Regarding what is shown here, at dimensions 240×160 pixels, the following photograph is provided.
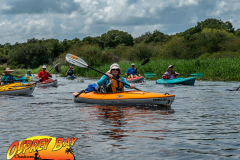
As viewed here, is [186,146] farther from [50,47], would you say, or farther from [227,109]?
[50,47]

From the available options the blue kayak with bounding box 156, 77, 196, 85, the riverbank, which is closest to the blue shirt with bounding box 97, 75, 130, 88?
the blue kayak with bounding box 156, 77, 196, 85

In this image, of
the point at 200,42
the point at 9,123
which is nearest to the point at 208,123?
the point at 9,123

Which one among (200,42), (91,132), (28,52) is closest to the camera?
(91,132)

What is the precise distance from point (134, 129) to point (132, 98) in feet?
9.82

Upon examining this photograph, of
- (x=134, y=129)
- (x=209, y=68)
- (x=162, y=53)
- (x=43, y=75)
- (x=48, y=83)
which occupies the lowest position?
(x=134, y=129)

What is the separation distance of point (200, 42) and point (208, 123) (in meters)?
35.8

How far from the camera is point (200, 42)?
41.1 m

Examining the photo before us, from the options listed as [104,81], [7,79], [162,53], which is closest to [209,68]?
[7,79]

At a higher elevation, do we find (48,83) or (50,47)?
(50,47)

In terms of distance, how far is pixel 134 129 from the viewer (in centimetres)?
607

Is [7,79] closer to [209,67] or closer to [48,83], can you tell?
[48,83]

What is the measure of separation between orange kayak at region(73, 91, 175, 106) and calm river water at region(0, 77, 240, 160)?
268 millimetres

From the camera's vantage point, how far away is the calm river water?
4.57 metres

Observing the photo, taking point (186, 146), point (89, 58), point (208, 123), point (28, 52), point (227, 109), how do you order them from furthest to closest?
point (28, 52) < point (89, 58) < point (227, 109) < point (208, 123) < point (186, 146)
